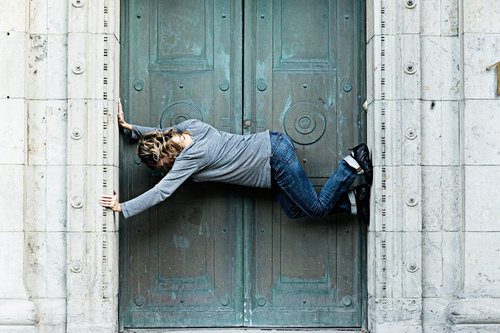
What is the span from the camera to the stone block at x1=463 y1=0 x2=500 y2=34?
5.26 m

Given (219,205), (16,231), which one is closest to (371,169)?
(219,205)

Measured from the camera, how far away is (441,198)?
529 centimetres

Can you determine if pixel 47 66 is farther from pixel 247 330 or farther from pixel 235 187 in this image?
pixel 247 330

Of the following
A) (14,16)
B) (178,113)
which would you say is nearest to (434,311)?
(178,113)

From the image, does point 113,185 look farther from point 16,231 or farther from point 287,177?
point 287,177

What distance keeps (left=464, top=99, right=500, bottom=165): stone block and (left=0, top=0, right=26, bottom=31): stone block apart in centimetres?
387

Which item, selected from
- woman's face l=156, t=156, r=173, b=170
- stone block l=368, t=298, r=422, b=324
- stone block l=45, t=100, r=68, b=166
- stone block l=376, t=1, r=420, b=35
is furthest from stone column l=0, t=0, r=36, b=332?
stone block l=376, t=1, r=420, b=35

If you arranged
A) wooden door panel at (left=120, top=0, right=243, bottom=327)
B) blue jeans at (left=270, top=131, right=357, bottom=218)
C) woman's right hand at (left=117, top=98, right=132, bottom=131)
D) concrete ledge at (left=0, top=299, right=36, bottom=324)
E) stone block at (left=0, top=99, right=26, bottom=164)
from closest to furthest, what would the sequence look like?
concrete ledge at (left=0, top=299, right=36, bottom=324) → stone block at (left=0, top=99, right=26, bottom=164) → blue jeans at (left=270, top=131, right=357, bottom=218) → woman's right hand at (left=117, top=98, right=132, bottom=131) → wooden door panel at (left=120, top=0, right=243, bottom=327)

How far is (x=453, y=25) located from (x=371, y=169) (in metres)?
1.44

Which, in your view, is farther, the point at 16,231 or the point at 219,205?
the point at 219,205

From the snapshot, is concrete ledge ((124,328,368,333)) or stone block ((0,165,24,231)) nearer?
stone block ((0,165,24,231))

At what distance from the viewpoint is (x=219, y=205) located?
5645 mm

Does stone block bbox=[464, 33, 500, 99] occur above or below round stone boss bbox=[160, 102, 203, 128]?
above

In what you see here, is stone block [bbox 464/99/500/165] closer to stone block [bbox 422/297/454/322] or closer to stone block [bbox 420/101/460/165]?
stone block [bbox 420/101/460/165]
